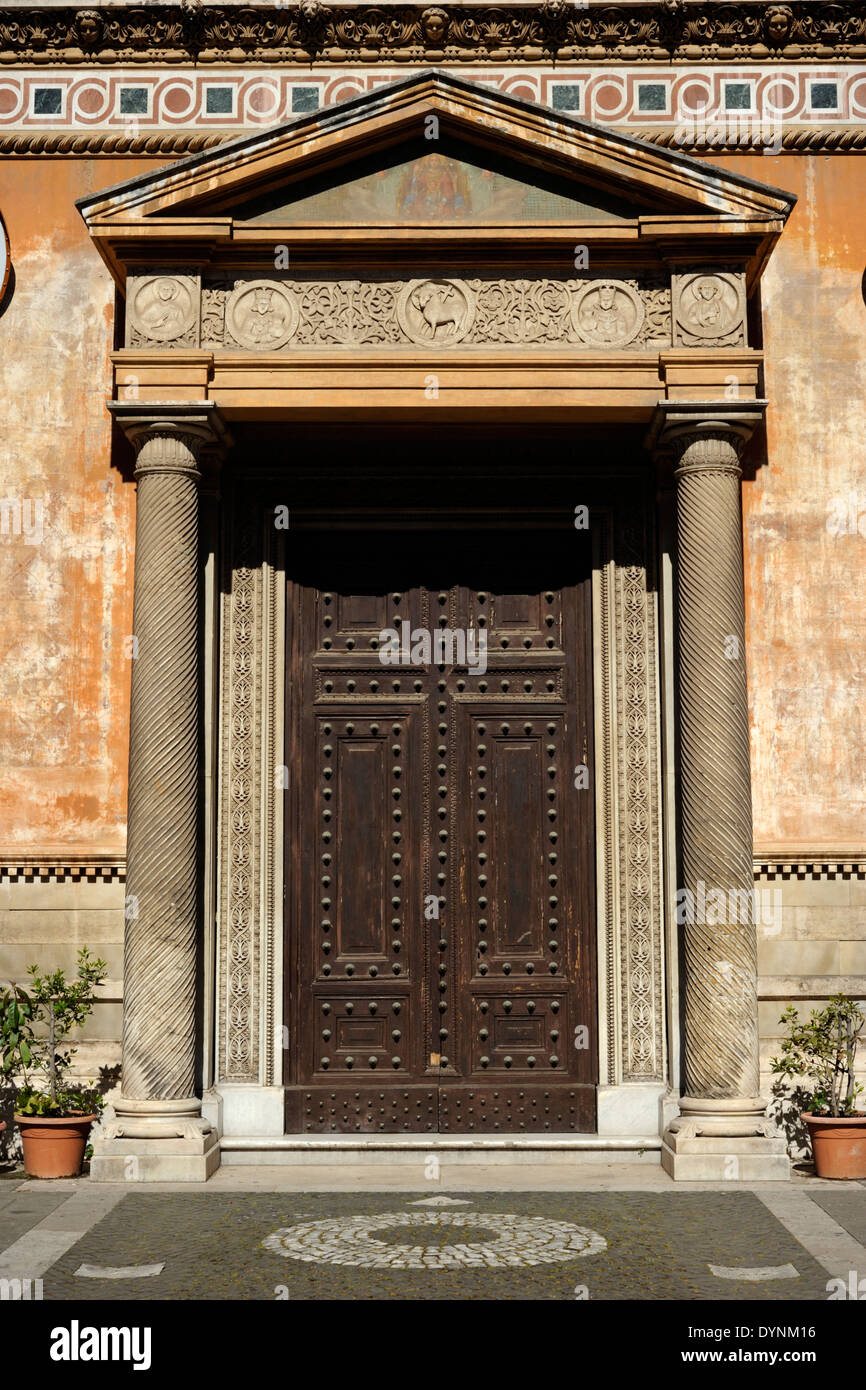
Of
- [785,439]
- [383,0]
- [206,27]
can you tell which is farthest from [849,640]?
[206,27]

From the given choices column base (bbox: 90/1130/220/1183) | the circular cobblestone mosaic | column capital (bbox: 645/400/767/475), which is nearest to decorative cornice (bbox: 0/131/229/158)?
column capital (bbox: 645/400/767/475)

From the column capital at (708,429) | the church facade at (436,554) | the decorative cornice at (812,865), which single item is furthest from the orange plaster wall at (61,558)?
the decorative cornice at (812,865)

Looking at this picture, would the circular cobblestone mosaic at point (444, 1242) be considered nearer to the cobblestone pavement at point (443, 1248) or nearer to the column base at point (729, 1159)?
the cobblestone pavement at point (443, 1248)

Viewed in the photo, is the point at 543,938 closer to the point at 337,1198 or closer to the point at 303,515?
the point at 337,1198

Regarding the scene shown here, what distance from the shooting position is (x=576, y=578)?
10695 millimetres

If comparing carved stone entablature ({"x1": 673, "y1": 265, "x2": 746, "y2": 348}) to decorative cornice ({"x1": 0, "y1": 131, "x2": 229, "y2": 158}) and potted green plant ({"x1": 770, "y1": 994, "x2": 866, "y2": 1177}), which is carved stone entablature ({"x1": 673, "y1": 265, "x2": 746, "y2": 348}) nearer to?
decorative cornice ({"x1": 0, "y1": 131, "x2": 229, "y2": 158})

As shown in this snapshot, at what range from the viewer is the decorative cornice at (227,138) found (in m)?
11.0

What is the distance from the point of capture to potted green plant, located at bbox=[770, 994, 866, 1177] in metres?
9.30

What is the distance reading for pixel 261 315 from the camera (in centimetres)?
971

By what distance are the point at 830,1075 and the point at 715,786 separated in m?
1.96

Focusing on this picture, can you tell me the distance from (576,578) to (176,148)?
163 inches

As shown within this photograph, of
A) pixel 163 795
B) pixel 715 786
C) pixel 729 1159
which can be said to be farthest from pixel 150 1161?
pixel 715 786

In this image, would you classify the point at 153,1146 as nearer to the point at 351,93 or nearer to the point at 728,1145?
the point at 728,1145

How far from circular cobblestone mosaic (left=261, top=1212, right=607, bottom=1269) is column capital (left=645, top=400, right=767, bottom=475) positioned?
451 centimetres
